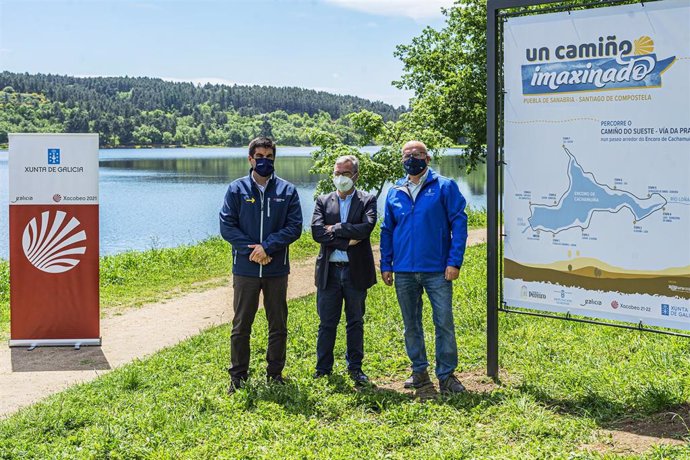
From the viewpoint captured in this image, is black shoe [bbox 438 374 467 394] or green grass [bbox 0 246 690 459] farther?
black shoe [bbox 438 374 467 394]

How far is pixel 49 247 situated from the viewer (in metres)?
8.22

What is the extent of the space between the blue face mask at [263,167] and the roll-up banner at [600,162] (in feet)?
6.34

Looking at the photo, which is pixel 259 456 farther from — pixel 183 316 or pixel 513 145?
pixel 183 316

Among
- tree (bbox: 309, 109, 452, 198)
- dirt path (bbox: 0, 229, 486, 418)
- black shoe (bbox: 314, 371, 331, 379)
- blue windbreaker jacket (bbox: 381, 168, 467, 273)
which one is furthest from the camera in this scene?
tree (bbox: 309, 109, 452, 198)

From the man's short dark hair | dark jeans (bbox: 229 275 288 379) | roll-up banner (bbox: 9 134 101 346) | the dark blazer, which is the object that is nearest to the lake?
roll-up banner (bbox: 9 134 101 346)

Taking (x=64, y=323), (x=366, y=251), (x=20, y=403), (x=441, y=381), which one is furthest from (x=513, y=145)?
(x=64, y=323)

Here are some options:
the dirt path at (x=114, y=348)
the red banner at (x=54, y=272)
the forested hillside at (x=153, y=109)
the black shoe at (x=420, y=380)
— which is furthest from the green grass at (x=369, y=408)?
the forested hillside at (x=153, y=109)

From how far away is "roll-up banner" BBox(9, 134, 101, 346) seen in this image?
8227 mm

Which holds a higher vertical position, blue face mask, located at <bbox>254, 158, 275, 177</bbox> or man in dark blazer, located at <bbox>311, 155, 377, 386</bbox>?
blue face mask, located at <bbox>254, 158, 275, 177</bbox>

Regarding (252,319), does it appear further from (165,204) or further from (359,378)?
(165,204)

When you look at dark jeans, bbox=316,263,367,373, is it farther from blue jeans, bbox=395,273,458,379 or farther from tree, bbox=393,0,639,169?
tree, bbox=393,0,639,169

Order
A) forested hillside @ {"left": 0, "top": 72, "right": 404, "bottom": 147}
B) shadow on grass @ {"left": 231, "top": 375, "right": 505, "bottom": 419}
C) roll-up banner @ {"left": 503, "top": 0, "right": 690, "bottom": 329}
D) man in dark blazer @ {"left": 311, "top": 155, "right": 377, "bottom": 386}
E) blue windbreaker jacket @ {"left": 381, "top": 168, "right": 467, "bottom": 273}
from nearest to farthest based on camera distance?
1. roll-up banner @ {"left": 503, "top": 0, "right": 690, "bottom": 329}
2. shadow on grass @ {"left": 231, "top": 375, "right": 505, "bottom": 419}
3. blue windbreaker jacket @ {"left": 381, "top": 168, "right": 467, "bottom": 273}
4. man in dark blazer @ {"left": 311, "top": 155, "right": 377, "bottom": 386}
5. forested hillside @ {"left": 0, "top": 72, "right": 404, "bottom": 147}

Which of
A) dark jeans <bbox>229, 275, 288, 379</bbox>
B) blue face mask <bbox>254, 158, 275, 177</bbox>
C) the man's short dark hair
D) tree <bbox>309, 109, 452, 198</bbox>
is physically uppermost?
tree <bbox>309, 109, 452, 198</bbox>

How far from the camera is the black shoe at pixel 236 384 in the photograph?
20.4 feet
